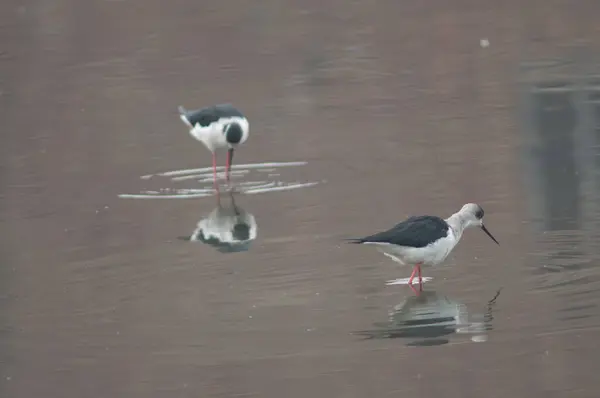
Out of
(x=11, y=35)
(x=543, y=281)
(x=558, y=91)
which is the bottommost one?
(x=11, y=35)

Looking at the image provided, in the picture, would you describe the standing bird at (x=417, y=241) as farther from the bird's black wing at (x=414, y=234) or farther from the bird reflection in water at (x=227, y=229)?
the bird reflection in water at (x=227, y=229)

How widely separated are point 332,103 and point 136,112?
261 cm

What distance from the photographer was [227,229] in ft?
42.9

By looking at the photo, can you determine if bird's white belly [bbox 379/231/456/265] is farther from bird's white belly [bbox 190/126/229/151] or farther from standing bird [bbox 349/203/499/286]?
bird's white belly [bbox 190/126/229/151]

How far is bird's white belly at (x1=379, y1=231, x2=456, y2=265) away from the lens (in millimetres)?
10539

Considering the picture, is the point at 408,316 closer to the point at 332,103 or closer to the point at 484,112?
the point at 484,112

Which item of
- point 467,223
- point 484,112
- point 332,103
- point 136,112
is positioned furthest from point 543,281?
point 136,112

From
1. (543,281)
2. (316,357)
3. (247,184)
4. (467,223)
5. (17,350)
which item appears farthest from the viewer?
(247,184)

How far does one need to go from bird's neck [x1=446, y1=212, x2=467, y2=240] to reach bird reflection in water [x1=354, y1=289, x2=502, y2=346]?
848 mm

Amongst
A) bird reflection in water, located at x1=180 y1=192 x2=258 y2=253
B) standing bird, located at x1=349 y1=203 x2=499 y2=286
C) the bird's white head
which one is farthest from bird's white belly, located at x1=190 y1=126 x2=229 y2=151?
standing bird, located at x1=349 y1=203 x2=499 y2=286

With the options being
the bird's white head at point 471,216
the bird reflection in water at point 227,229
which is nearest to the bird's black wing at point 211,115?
the bird reflection in water at point 227,229

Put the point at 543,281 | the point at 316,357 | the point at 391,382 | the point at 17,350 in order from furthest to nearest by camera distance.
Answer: the point at 543,281
the point at 17,350
the point at 316,357
the point at 391,382

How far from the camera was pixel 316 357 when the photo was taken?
9.15 m

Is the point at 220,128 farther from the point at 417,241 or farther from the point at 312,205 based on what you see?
the point at 417,241
